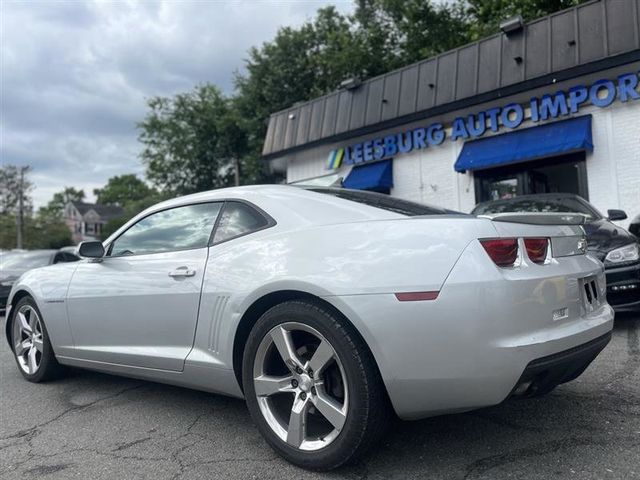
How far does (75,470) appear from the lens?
250 centimetres

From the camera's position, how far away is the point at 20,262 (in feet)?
33.7

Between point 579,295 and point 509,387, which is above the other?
point 579,295

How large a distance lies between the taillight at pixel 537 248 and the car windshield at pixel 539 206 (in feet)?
14.2

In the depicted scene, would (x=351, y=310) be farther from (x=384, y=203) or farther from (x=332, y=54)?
(x=332, y=54)

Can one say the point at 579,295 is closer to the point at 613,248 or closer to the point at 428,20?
the point at 613,248

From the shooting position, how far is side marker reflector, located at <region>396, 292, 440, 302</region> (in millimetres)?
2084

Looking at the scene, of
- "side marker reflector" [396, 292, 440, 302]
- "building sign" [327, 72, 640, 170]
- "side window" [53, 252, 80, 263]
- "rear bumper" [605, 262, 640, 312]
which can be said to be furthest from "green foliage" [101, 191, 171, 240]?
"side marker reflector" [396, 292, 440, 302]

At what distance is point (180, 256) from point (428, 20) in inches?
819

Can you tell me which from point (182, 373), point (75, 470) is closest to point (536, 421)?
point (182, 373)

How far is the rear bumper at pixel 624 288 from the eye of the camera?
191 inches

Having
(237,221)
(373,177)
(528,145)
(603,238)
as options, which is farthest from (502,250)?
(373,177)

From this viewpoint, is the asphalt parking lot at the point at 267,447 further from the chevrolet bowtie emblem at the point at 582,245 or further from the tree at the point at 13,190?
the tree at the point at 13,190

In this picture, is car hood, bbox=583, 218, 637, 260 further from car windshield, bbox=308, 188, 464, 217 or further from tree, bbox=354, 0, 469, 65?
tree, bbox=354, 0, 469, 65

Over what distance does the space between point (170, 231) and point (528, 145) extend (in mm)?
8917
